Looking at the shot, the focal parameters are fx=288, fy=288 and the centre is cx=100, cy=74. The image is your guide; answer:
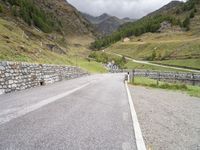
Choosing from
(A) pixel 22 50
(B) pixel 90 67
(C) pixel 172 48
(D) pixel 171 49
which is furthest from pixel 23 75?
(C) pixel 172 48

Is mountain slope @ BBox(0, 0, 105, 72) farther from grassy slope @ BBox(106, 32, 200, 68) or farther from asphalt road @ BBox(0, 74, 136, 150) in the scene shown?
grassy slope @ BBox(106, 32, 200, 68)

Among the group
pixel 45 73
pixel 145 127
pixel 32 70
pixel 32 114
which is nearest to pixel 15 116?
pixel 32 114

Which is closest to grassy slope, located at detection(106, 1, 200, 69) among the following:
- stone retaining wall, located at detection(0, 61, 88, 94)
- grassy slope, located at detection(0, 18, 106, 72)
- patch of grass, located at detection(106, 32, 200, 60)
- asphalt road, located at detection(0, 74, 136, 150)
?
patch of grass, located at detection(106, 32, 200, 60)

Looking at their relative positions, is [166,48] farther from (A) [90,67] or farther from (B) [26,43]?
(B) [26,43]

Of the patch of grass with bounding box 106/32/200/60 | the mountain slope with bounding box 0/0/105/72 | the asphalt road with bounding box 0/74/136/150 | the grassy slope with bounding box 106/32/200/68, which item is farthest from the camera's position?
the patch of grass with bounding box 106/32/200/60

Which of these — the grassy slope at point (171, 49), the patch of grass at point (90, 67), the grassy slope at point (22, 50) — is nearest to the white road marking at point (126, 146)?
the grassy slope at point (22, 50)

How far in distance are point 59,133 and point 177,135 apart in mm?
2794

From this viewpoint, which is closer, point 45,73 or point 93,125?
point 93,125

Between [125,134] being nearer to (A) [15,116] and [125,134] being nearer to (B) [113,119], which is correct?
(B) [113,119]

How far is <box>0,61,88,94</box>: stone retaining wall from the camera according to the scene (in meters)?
15.1

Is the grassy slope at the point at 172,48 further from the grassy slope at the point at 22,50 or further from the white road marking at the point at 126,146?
the white road marking at the point at 126,146

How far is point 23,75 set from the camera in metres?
17.7

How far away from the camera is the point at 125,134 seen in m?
6.44

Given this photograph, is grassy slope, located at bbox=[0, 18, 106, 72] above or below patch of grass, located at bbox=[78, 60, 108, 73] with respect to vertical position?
above
